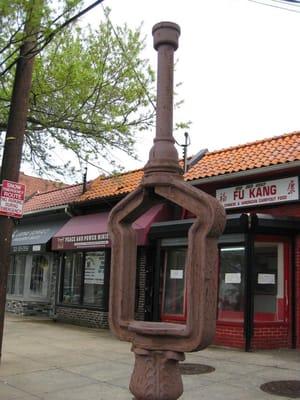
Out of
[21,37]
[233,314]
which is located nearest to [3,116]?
[21,37]

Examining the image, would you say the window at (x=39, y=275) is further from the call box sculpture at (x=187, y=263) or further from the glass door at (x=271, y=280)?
the call box sculpture at (x=187, y=263)

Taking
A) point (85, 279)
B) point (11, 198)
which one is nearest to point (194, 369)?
point (11, 198)

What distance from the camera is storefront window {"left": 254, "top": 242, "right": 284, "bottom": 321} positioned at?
11.3 m

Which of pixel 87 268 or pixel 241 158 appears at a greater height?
pixel 241 158

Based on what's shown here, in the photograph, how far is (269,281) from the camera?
37.4 ft

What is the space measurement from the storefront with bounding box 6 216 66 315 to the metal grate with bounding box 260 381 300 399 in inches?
422

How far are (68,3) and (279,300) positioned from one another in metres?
7.18

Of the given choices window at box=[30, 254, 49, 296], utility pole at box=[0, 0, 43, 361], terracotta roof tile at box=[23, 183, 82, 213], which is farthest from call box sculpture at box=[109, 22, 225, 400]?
window at box=[30, 254, 49, 296]

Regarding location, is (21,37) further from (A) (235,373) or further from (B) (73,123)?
(A) (235,373)

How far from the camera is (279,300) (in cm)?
1134

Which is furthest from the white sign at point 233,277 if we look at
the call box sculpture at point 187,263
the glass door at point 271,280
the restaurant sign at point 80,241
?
the call box sculpture at point 187,263

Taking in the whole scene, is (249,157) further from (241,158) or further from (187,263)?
(187,263)

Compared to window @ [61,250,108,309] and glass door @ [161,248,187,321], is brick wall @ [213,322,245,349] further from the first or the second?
window @ [61,250,108,309]

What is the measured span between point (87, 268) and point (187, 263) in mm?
11898
